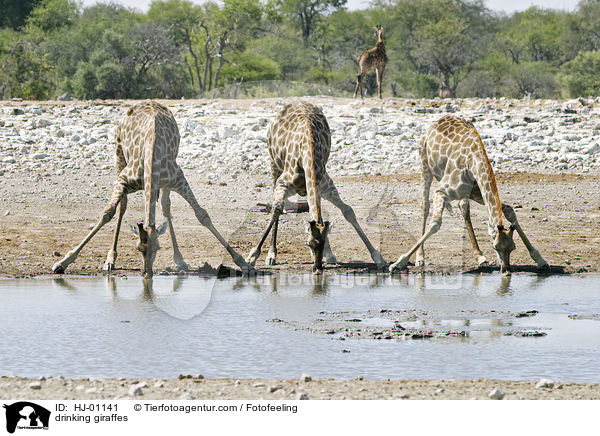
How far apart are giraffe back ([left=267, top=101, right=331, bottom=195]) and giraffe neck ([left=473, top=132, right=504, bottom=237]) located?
154cm

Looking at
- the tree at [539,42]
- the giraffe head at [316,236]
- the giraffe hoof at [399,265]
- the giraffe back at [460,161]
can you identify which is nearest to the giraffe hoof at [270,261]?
the giraffe hoof at [399,265]

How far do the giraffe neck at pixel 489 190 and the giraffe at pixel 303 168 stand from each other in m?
1.31

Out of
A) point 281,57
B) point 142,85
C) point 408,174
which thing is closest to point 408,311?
point 408,174

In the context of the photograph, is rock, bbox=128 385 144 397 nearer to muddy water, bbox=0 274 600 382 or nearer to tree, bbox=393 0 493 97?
muddy water, bbox=0 274 600 382

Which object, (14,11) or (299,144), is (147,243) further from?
(14,11)

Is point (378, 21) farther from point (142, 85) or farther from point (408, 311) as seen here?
point (408, 311)

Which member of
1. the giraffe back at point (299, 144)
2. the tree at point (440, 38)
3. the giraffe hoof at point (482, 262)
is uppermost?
the tree at point (440, 38)

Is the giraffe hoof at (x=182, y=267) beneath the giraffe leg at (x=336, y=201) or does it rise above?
beneath

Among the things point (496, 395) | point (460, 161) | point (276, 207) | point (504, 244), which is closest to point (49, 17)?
point (276, 207)

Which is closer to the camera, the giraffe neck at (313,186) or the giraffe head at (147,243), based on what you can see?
the giraffe head at (147,243)

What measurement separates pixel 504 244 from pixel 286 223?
4.51m

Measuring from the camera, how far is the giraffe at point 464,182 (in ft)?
30.1

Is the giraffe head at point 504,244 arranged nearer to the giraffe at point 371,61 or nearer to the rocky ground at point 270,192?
the rocky ground at point 270,192
